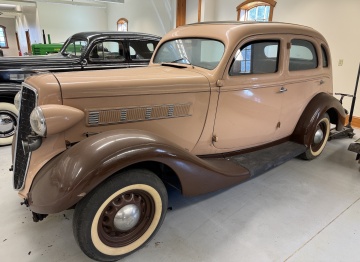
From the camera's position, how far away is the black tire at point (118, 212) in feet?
5.28

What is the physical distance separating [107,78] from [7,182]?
5.97 ft

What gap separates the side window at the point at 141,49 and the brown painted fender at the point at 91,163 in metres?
3.54

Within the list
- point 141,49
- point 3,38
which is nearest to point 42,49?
point 141,49

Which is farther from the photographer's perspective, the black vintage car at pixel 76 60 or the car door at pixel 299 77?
the black vintage car at pixel 76 60

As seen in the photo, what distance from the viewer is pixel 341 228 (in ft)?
7.25

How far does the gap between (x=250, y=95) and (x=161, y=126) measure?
976 mm

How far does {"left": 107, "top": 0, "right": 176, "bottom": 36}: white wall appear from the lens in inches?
375

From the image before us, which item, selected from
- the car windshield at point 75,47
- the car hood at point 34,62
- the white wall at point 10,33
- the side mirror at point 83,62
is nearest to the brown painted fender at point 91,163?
the car hood at point 34,62

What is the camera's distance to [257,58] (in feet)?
8.48

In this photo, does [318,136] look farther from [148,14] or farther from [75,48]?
[148,14]

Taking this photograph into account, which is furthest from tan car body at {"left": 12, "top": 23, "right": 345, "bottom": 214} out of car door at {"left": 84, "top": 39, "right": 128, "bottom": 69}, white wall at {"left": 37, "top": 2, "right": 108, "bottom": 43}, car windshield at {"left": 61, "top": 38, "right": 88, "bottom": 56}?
white wall at {"left": 37, "top": 2, "right": 108, "bottom": 43}

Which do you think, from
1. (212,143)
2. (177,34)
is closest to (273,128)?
(212,143)

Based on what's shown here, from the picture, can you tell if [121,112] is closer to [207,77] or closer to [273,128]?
[207,77]

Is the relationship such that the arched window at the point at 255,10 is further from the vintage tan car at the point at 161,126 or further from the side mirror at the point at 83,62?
the side mirror at the point at 83,62
